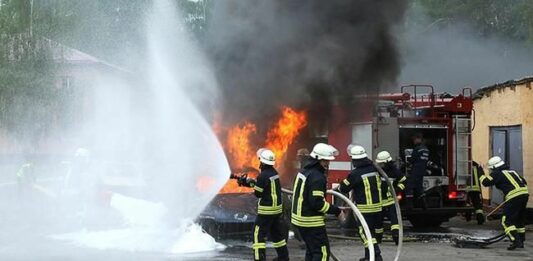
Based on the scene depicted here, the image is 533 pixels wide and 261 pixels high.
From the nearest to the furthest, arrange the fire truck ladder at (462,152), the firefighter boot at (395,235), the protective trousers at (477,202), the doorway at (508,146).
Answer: the firefighter boot at (395,235) < the fire truck ladder at (462,152) < the protective trousers at (477,202) < the doorway at (508,146)

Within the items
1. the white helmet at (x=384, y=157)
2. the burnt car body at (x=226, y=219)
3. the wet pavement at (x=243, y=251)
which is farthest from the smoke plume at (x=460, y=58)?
the burnt car body at (x=226, y=219)

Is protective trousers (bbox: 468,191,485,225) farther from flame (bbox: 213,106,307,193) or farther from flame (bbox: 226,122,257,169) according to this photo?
flame (bbox: 226,122,257,169)

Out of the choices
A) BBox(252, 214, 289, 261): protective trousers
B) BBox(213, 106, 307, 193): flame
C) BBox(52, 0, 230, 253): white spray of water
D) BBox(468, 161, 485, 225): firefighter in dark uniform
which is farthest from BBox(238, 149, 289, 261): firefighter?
BBox(468, 161, 485, 225): firefighter in dark uniform

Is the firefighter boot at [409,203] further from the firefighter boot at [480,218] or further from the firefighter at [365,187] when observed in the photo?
the firefighter at [365,187]

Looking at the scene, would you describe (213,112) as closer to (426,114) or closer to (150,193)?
(150,193)

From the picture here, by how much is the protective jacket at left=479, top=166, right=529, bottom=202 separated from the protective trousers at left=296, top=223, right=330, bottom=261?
172 inches

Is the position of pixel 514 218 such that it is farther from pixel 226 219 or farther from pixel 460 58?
pixel 460 58

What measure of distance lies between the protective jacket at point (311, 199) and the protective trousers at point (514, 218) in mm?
4215

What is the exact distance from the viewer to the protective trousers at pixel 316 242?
21.3 feet

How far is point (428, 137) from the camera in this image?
12.4 metres

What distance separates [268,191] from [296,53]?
15.7ft

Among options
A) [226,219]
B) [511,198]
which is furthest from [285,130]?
[511,198]

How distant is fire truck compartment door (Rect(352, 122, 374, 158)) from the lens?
11430mm

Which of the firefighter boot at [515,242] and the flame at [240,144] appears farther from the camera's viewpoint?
the flame at [240,144]
